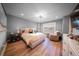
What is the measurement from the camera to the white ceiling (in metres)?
1.15

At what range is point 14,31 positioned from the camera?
1.22 meters

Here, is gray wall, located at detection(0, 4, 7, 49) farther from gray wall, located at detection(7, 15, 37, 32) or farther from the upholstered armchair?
the upholstered armchair

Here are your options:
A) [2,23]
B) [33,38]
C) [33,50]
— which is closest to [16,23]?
[2,23]

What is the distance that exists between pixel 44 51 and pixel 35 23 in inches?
22.3

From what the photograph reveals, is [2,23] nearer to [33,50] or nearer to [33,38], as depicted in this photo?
[33,38]

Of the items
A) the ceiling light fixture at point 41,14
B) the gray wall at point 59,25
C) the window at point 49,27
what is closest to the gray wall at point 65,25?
the gray wall at point 59,25

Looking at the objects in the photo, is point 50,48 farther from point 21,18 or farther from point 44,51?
point 21,18

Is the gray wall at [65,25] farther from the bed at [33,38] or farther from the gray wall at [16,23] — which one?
the gray wall at [16,23]

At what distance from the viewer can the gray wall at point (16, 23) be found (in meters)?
1.20

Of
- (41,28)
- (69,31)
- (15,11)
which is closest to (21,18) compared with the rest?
(15,11)

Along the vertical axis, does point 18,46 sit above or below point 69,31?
below

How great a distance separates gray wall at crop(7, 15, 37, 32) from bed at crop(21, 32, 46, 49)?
0.54 ft

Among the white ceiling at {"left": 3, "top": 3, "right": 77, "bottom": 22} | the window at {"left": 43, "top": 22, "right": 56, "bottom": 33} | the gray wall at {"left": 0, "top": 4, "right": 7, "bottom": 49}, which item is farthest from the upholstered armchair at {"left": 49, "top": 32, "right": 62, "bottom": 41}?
the gray wall at {"left": 0, "top": 4, "right": 7, "bottom": 49}

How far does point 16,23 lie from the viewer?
124 cm
